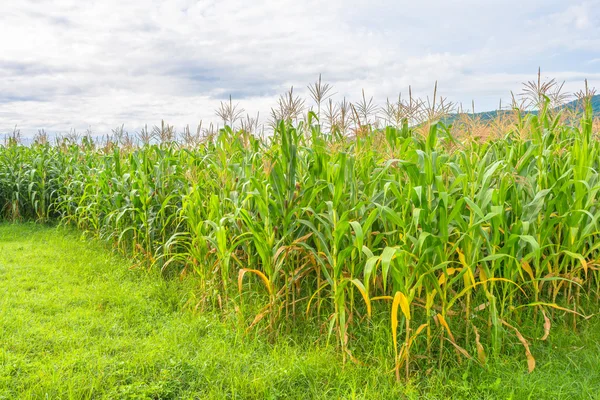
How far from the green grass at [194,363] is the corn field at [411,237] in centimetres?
14

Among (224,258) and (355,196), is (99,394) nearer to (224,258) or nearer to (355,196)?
(224,258)

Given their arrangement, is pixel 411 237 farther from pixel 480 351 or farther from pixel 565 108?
pixel 565 108

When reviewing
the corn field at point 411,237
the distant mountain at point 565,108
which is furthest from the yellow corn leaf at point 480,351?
the distant mountain at point 565,108

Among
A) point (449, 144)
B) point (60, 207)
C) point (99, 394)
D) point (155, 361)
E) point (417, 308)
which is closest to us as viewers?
point (99, 394)

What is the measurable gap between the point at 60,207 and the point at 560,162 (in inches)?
292

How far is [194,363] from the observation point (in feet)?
9.90

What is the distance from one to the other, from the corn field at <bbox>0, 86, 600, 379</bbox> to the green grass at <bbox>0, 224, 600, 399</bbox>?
0.14 m

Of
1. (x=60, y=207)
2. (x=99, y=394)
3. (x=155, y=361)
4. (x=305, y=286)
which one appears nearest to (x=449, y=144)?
(x=305, y=286)

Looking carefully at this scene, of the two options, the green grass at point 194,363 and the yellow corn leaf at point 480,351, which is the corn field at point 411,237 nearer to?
the yellow corn leaf at point 480,351

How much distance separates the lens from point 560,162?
3.84m

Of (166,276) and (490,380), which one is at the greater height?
(166,276)

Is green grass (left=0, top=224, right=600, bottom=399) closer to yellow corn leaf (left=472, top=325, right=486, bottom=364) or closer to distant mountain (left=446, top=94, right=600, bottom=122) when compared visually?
yellow corn leaf (left=472, top=325, right=486, bottom=364)

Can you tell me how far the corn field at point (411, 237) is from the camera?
9.27 ft

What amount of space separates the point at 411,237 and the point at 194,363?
1.64 metres
